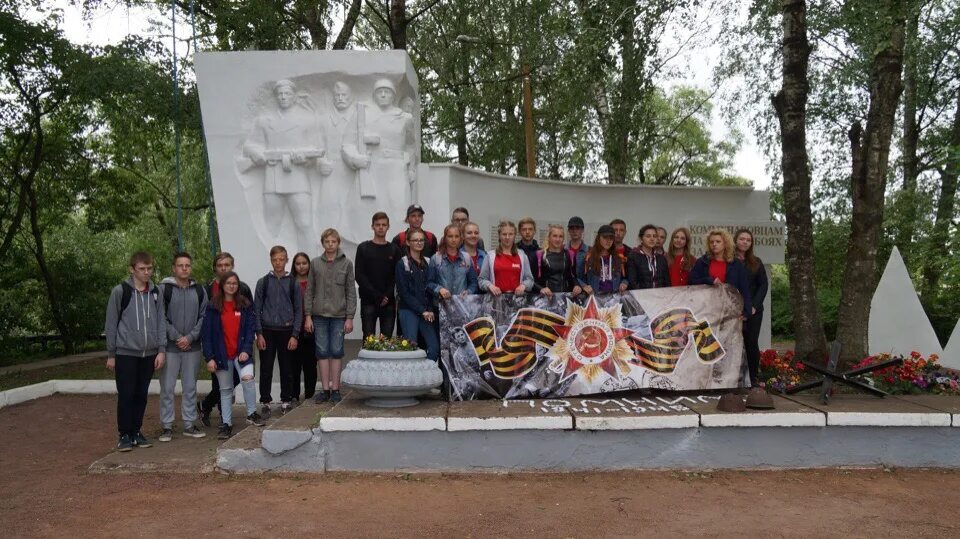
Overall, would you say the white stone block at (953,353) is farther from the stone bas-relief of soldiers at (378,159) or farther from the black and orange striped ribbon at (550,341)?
the stone bas-relief of soldiers at (378,159)

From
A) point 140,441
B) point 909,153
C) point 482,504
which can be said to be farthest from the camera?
point 909,153

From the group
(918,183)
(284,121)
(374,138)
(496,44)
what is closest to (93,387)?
(284,121)

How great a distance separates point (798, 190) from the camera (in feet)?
26.8

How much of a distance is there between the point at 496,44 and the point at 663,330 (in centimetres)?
1351

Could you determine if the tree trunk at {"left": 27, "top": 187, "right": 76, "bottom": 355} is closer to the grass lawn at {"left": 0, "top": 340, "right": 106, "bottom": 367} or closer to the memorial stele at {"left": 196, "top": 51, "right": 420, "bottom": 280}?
the grass lawn at {"left": 0, "top": 340, "right": 106, "bottom": 367}

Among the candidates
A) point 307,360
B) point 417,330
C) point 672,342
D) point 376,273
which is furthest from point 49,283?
point 672,342

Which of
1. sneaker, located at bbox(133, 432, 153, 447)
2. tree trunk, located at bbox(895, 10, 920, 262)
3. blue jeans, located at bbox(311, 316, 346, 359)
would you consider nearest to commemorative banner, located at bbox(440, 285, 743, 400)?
blue jeans, located at bbox(311, 316, 346, 359)

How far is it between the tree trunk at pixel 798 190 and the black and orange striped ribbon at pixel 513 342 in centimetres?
368

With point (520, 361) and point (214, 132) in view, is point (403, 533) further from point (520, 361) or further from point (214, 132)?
point (214, 132)

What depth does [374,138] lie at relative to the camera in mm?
8336

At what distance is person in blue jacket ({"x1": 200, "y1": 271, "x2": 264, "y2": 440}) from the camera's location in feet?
20.0

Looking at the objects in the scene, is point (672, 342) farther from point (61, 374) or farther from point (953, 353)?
point (61, 374)

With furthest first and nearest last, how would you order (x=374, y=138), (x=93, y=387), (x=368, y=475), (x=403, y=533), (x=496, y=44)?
1. (x=496, y=44)
2. (x=93, y=387)
3. (x=374, y=138)
4. (x=368, y=475)
5. (x=403, y=533)

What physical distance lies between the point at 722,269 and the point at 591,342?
1410 millimetres
